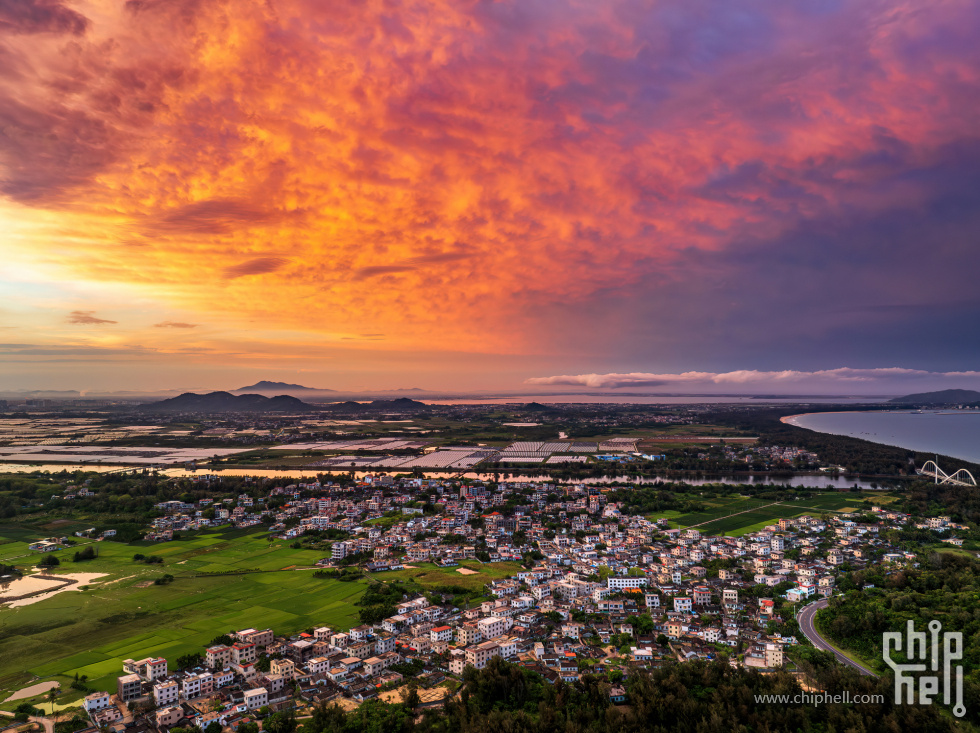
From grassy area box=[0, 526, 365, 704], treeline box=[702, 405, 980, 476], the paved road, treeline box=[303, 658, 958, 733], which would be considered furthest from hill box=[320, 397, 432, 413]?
treeline box=[303, 658, 958, 733]

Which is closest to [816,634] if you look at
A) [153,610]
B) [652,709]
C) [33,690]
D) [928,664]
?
[928,664]

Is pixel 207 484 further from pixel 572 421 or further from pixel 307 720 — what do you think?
pixel 572 421

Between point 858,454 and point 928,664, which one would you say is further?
point 858,454

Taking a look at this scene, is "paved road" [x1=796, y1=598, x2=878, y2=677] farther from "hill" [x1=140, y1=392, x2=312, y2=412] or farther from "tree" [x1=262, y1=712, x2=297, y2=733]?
"hill" [x1=140, y1=392, x2=312, y2=412]

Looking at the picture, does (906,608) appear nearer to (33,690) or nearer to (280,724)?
(280,724)

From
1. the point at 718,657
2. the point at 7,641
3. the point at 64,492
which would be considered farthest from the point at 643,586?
the point at 64,492

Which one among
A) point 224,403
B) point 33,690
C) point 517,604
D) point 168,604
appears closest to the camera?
point 33,690
